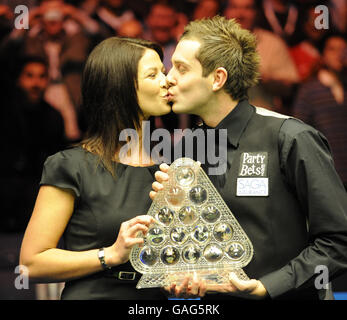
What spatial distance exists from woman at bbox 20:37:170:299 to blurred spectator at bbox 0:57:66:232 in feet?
6.99

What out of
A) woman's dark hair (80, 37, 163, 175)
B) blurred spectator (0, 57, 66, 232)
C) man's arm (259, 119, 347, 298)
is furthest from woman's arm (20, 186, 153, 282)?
blurred spectator (0, 57, 66, 232)

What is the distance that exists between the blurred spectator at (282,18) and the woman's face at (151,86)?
96.1 inches

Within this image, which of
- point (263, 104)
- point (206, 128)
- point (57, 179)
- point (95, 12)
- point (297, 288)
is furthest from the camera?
point (95, 12)

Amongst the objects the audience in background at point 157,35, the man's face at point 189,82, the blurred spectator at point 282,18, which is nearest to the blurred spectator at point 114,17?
the audience in background at point 157,35

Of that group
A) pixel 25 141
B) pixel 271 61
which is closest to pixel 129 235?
pixel 25 141

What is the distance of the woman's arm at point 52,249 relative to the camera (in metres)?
2.14

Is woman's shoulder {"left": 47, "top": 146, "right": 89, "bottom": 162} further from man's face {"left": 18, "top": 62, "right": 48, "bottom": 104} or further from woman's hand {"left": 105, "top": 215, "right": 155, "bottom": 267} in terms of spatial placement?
man's face {"left": 18, "top": 62, "right": 48, "bottom": 104}

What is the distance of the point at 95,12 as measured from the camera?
183 inches

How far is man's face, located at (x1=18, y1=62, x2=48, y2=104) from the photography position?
14.8ft

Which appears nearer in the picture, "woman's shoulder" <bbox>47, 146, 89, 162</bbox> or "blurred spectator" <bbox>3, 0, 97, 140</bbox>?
"woman's shoulder" <bbox>47, 146, 89, 162</bbox>

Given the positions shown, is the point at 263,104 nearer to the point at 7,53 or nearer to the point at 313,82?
the point at 313,82

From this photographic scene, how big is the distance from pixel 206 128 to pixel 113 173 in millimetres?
438

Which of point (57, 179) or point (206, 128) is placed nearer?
point (57, 179)

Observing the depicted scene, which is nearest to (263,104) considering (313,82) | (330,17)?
(313,82)
